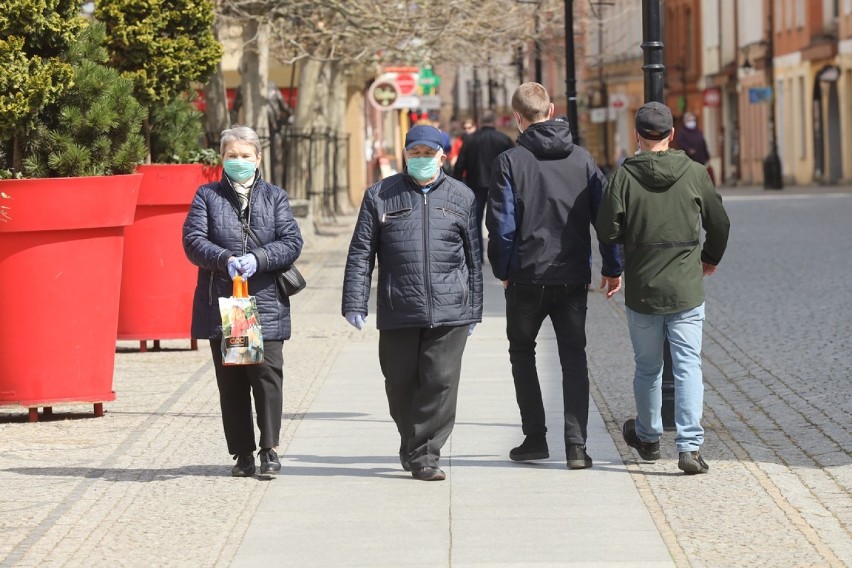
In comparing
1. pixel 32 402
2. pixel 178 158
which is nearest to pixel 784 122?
pixel 178 158

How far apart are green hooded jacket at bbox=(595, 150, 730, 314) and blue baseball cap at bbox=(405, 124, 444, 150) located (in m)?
0.77

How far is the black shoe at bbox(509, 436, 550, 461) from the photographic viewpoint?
8.77 meters

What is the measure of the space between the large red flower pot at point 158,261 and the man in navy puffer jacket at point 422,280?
17.3 ft

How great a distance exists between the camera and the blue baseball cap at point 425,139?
330 inches

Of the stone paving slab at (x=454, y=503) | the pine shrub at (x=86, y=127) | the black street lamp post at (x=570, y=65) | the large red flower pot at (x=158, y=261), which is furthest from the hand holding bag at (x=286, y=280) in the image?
the black street lamp post at (x=570, y=65)

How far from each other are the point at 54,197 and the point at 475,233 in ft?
Answer: 9.18

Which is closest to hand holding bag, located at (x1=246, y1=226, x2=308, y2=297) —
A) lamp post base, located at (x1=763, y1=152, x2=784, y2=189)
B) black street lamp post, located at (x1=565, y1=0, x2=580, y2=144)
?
black street lamp post, located at (x1=565, y1=0, x2=580, y2=144)

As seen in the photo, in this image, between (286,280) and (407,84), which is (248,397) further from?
(407,84)

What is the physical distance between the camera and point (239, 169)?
8492mm

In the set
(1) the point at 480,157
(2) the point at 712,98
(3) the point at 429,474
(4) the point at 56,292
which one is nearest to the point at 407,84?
(1) the point at 480,157

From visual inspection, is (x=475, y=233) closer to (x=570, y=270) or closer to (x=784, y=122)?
(x=570, y=270)

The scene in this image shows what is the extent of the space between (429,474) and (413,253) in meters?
0.96

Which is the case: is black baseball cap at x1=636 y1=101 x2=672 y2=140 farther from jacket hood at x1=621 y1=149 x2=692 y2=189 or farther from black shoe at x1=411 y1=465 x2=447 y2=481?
black shoe at x1=411 y1=465 x2=447 y2=481

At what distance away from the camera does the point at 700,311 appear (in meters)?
→ 8.41
